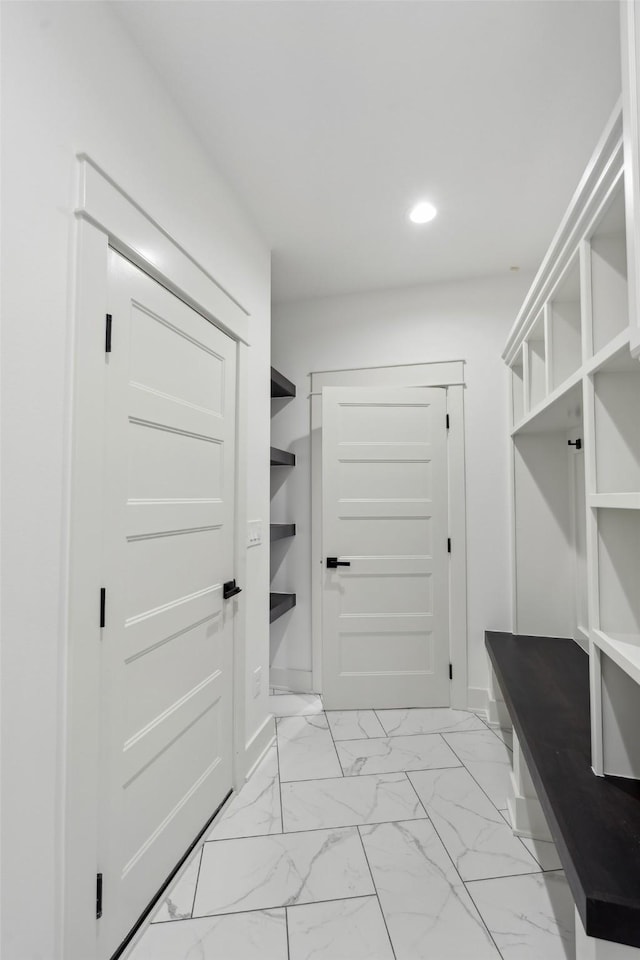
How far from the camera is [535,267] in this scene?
9.12ft

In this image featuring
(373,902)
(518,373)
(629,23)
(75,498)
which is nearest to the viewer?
(629,23)

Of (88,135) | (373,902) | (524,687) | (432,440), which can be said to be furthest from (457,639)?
(88,135)

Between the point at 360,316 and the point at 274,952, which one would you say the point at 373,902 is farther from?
the point at 360,316

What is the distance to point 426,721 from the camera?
8.61 feet

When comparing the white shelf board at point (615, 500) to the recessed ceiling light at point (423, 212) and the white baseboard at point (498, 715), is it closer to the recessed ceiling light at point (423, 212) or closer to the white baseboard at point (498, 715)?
the recessed ceiling light at point (423, 212)

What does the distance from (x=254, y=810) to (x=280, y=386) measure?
226 centimetres

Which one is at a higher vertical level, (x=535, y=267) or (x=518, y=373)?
(x=535, y=267)

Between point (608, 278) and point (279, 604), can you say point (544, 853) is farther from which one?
point (608, 278)

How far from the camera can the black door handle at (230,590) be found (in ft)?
6.29

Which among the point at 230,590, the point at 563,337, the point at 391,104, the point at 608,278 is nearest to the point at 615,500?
the point at 608,278

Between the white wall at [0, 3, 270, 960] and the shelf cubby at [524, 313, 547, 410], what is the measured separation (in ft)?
6.39

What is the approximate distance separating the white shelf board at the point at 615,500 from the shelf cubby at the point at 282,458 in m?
1.87

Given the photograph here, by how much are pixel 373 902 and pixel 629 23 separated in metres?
2.40

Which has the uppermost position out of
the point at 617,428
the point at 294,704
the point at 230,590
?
the point at 617,428
